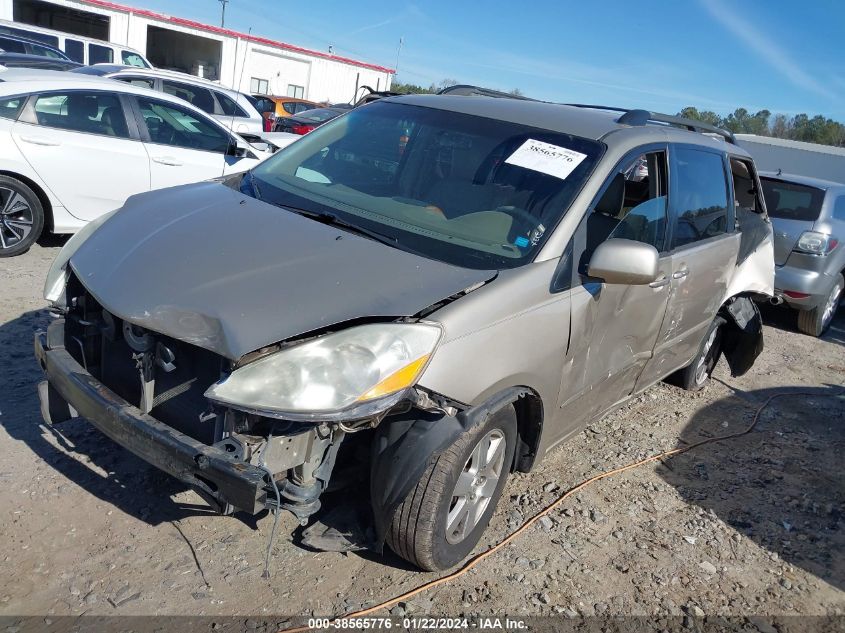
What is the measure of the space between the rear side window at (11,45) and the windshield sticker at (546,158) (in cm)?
1503

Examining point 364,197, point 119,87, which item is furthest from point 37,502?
point 119,87

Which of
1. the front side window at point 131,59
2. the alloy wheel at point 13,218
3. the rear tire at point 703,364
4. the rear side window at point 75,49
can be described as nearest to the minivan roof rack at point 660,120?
the rear tire at point 703,364

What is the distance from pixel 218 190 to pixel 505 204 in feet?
4.72

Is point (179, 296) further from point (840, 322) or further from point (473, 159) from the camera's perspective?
point (840, 322)

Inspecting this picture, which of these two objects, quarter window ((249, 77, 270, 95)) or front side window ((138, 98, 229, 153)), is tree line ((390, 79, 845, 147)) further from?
front side window ((138, 98, 229, 153))

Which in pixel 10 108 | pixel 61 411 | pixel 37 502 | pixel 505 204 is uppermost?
pixel 505 204

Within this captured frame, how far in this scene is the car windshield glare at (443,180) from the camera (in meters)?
3.13

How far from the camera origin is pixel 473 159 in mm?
3523

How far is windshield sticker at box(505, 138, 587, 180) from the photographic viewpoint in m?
3.34

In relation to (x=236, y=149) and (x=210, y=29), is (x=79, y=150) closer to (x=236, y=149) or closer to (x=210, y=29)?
(x=236, y=149)

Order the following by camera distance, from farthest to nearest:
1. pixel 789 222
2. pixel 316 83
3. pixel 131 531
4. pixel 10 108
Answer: pixel 316 83
pixel 789 222
pixel 10 108
pixel 131 531

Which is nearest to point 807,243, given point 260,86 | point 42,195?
point 42,195

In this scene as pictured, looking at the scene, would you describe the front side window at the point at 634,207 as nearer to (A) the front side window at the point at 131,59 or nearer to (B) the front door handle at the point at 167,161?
(B) the front door handle at the point at 167,161

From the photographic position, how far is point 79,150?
6434 mm
